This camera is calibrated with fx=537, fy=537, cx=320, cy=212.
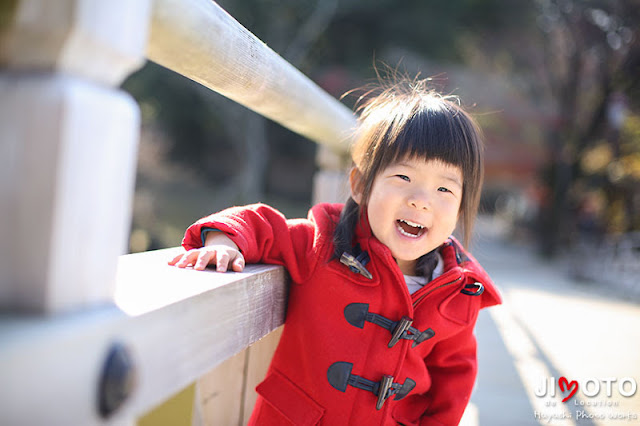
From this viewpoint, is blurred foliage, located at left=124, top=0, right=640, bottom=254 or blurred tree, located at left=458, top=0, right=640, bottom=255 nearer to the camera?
blurred tree, located at left=458, top=0, right=640, bottom=255

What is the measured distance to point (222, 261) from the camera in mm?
→ 929

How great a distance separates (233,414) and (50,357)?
39.5 inches

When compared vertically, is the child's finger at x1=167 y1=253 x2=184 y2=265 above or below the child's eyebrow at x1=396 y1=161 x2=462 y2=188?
below

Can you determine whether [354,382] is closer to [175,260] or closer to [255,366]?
[255,366]

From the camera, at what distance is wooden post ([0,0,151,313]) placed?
0.45 meters

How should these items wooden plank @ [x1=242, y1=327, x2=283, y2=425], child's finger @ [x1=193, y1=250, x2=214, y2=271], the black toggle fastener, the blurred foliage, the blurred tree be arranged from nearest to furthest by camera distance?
child's finger @ [x1=193, y1=250, x2=214, y2=271], the black toggle fastener, wooden plank @ [x1=242, y1=327, x2=283, y2=425], the blurred tree, the blurred foliage

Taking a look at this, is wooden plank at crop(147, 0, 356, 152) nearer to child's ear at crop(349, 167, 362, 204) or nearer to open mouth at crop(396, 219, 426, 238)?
child's ear at crop(349, 167, 362, 204)

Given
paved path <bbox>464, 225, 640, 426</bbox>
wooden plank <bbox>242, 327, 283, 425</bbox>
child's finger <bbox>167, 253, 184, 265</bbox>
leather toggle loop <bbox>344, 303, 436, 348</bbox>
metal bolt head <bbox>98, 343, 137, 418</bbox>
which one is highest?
child's finger <bbox>167, 253, 184, 265</bbox>

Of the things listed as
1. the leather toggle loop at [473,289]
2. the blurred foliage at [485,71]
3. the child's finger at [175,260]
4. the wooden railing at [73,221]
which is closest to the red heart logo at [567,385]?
the leather toggle loop at [473,289]

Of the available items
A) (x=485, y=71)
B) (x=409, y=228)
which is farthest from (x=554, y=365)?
(x=485, y=71)

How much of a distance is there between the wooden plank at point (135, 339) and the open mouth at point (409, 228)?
19.0 inches

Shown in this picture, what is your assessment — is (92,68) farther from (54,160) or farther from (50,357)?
(50,357)

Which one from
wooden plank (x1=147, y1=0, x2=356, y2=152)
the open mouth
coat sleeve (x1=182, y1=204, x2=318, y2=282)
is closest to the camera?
wooden plank (x1=147, y1=0, x2=356, y2=152)

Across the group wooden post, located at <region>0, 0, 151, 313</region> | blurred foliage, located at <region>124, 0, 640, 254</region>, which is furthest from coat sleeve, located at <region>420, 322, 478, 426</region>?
blurred foliage, located at <region>124, 0, 640, 254</region>
